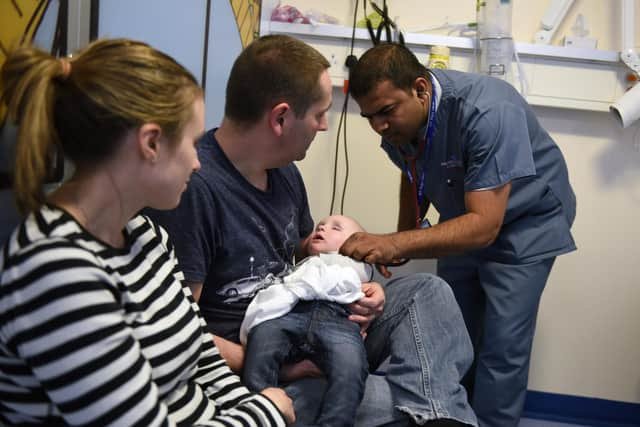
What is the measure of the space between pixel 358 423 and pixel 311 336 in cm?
18

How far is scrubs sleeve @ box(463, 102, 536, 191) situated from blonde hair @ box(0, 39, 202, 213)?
3.66 feet

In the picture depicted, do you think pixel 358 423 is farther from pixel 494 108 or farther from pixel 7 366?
pixel 494 108

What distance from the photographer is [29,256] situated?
608 millimetres

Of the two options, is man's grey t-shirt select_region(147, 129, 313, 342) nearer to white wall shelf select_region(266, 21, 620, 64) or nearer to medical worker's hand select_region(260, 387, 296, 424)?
medical worker's hand select_region(260, 387, 296, 424)

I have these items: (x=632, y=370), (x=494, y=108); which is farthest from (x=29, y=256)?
(x=632, y=370)

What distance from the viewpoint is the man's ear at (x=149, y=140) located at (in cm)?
71

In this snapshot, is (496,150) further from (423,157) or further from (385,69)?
(385,69)

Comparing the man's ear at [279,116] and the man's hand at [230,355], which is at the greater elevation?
the man's ear at [279,116]

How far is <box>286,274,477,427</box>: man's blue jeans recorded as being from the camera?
1084 mm

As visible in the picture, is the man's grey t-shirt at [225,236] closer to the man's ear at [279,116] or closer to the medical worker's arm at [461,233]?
the man's ear at [279,116]

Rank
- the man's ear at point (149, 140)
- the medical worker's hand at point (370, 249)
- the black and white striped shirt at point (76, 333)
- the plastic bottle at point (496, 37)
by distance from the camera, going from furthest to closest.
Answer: the plastic bottle at point (496, 37) → the medical worker's hand at point (370, 249) → the man's ear at point (149, 140) → the black and white striped shirt at point (76, 333)

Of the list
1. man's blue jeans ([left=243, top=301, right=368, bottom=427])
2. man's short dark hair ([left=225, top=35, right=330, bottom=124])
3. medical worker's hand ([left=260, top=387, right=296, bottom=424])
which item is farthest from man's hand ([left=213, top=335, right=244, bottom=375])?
man's short dark hair ([left=225, top=35, right=330, bottom=124])

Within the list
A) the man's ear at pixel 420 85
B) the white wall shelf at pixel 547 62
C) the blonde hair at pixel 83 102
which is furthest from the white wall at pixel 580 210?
the blonde hair at pixel 83 102

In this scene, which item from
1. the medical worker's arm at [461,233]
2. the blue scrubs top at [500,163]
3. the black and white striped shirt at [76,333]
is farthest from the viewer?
the blue scrubs top at [500,163]
